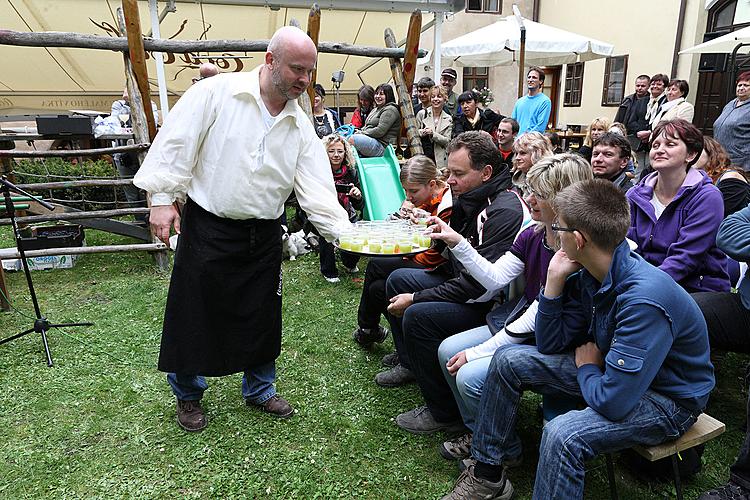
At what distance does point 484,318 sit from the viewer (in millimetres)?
2748

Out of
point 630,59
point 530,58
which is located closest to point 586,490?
point 530,58

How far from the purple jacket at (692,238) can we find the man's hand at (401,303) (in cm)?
132

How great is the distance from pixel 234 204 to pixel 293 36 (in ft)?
2.69

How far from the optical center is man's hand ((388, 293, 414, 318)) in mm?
2861

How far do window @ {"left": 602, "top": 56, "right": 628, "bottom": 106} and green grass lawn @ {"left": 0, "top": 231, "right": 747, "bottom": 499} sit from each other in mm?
11215

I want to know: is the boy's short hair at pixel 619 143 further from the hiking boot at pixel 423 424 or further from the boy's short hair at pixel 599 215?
the hiking boot at pixel 423 424

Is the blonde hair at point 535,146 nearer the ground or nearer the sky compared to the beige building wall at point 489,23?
nearer the ground

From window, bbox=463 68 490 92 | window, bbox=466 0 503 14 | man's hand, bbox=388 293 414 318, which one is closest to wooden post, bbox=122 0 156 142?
man's hand, bbox=388 293 414 318

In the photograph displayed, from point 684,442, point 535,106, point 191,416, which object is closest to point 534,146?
point 684,442

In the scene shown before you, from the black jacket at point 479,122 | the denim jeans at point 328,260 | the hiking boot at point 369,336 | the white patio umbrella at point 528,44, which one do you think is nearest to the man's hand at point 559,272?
the hiking boot at point 369,336

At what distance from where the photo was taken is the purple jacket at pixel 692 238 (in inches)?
107

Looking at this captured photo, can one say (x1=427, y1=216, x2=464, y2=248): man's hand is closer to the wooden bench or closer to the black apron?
the black apron

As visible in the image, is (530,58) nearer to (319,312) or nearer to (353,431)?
(319,312)

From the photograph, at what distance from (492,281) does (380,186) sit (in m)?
3.34
